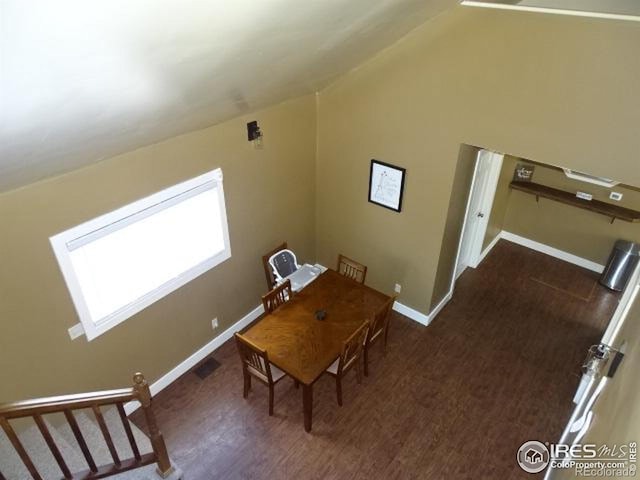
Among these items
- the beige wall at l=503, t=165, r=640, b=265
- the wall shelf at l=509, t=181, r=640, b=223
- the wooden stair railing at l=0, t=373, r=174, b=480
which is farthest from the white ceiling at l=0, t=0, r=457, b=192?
the beige wall at l=503, t=165, r=640, b=265

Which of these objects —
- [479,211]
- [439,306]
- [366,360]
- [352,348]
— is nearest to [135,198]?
[352,348]

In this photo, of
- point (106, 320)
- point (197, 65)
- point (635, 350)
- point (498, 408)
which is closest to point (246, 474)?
point (106, 320)

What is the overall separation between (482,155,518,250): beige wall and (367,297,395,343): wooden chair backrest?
2.62 metres

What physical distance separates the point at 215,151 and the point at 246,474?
290cm

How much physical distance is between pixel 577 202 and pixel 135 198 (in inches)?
219

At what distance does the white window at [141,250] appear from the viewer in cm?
348

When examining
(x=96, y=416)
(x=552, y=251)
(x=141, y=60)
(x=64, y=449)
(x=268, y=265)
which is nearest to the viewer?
(x=141, y=60)

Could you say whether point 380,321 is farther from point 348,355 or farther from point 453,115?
point 453,115

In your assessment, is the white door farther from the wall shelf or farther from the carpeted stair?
the carpeted stair

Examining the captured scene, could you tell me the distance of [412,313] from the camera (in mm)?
5668

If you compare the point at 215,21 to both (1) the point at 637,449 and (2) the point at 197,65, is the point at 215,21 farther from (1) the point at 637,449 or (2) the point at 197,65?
(1) the point at 637,449

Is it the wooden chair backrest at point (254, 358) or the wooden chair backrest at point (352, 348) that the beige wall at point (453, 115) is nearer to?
the wooden chair backrest at point (352, 348)

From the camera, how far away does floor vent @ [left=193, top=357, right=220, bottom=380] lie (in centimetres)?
486

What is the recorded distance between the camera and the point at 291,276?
534 centimetres
